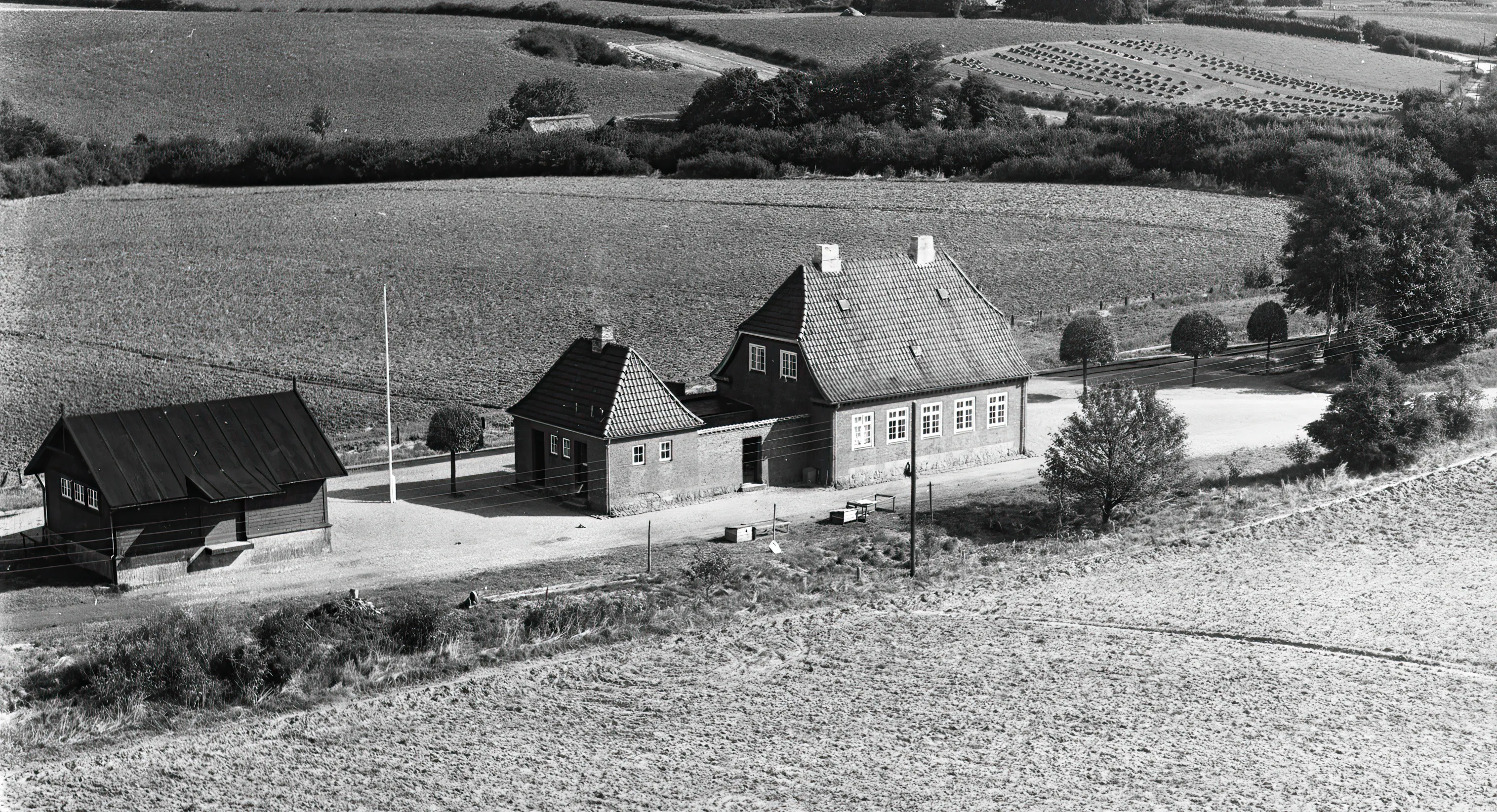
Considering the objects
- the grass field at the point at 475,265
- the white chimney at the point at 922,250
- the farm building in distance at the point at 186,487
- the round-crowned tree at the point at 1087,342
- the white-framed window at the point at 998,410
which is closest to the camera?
the farm building in distance at the point at 186,487

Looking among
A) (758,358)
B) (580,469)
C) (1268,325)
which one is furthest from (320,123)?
(580,469)

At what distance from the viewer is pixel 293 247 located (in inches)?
2894

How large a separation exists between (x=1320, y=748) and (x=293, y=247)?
55.7 meters

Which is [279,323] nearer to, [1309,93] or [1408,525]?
[1408,525]

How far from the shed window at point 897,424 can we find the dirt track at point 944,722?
9.71m

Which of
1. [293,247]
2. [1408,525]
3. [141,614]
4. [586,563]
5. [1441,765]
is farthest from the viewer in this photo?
[293,247]

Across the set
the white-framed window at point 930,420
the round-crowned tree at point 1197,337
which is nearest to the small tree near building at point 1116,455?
the white-framed window at point 930,420

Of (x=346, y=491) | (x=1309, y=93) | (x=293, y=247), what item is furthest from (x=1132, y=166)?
(x=346, y=491)

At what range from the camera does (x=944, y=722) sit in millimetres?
28875

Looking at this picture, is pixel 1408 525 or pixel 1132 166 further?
pixel 1132 166

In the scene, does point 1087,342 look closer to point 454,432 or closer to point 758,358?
point 758,358

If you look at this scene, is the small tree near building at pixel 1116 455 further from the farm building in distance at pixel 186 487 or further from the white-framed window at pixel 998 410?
the farm building in distance at pixel 186 487

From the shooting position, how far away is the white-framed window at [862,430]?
45688mm

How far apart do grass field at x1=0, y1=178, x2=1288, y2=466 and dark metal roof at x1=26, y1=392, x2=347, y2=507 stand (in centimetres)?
1043
